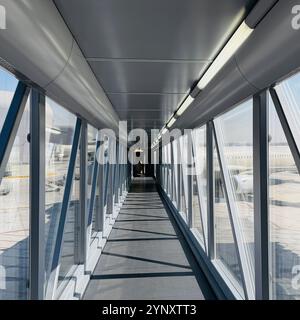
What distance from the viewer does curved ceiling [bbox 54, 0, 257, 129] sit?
54.6 inches

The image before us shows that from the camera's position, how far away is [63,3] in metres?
Answer: 1.37

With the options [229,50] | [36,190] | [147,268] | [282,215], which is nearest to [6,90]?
[36,190]

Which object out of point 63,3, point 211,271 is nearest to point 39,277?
point 63,3

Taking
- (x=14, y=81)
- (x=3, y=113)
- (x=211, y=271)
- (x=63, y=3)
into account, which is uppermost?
(x=63, y=3)

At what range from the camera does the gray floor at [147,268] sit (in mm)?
3146

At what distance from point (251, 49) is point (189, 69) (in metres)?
0.99

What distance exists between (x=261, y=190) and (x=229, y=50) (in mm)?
927

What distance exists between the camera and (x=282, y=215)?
1.88 metres

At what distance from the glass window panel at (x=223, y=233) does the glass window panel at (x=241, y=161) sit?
33 centimetres

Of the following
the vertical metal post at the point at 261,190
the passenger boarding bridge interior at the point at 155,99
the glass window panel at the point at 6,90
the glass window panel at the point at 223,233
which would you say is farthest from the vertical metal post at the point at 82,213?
the vertical metal post at the point at 261,190

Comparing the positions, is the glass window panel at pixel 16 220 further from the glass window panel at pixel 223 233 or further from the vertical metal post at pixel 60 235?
the glass window panel at pixel 223 233
